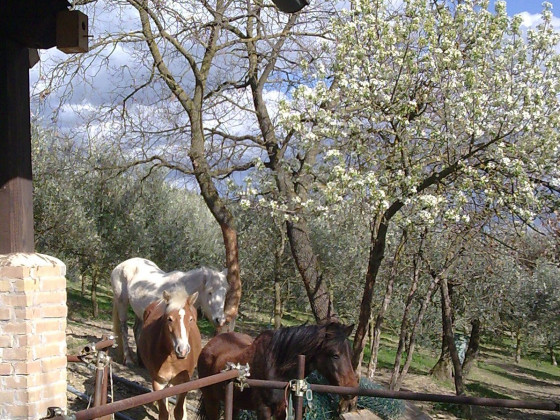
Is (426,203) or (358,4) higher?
(358,4)

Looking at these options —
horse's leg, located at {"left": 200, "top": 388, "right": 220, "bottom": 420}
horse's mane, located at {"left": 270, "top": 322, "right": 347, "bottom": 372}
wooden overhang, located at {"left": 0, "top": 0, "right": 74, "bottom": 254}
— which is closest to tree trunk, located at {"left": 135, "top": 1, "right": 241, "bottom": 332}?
horse's leg, located at {"left": 200, "top": 388, "right": 220, "bottom": 420}

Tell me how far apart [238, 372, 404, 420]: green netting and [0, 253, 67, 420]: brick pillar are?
12.2 feet

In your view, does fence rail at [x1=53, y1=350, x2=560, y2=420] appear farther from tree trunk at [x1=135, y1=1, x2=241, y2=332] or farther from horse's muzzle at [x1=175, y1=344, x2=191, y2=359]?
tree trunk at [x1=135, y1=1, x2=241, y2=332]

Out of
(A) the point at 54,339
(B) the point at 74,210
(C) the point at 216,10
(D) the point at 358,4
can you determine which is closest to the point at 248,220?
(B) the point at 74,210

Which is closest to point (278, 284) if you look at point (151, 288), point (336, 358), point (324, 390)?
point (151, 288)

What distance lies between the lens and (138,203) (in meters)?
17.4

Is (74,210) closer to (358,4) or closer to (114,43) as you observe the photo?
(114,43)

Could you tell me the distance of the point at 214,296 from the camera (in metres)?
9.80

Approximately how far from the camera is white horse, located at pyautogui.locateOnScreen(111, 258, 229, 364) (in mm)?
9836

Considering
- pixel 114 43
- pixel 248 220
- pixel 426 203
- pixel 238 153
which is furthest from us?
pixel 248 220

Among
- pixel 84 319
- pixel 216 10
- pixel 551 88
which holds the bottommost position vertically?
pixel 84 319

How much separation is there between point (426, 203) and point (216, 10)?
6.02 m

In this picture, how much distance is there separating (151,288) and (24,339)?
6.96m

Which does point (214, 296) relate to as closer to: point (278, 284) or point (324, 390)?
point (278, 284)
